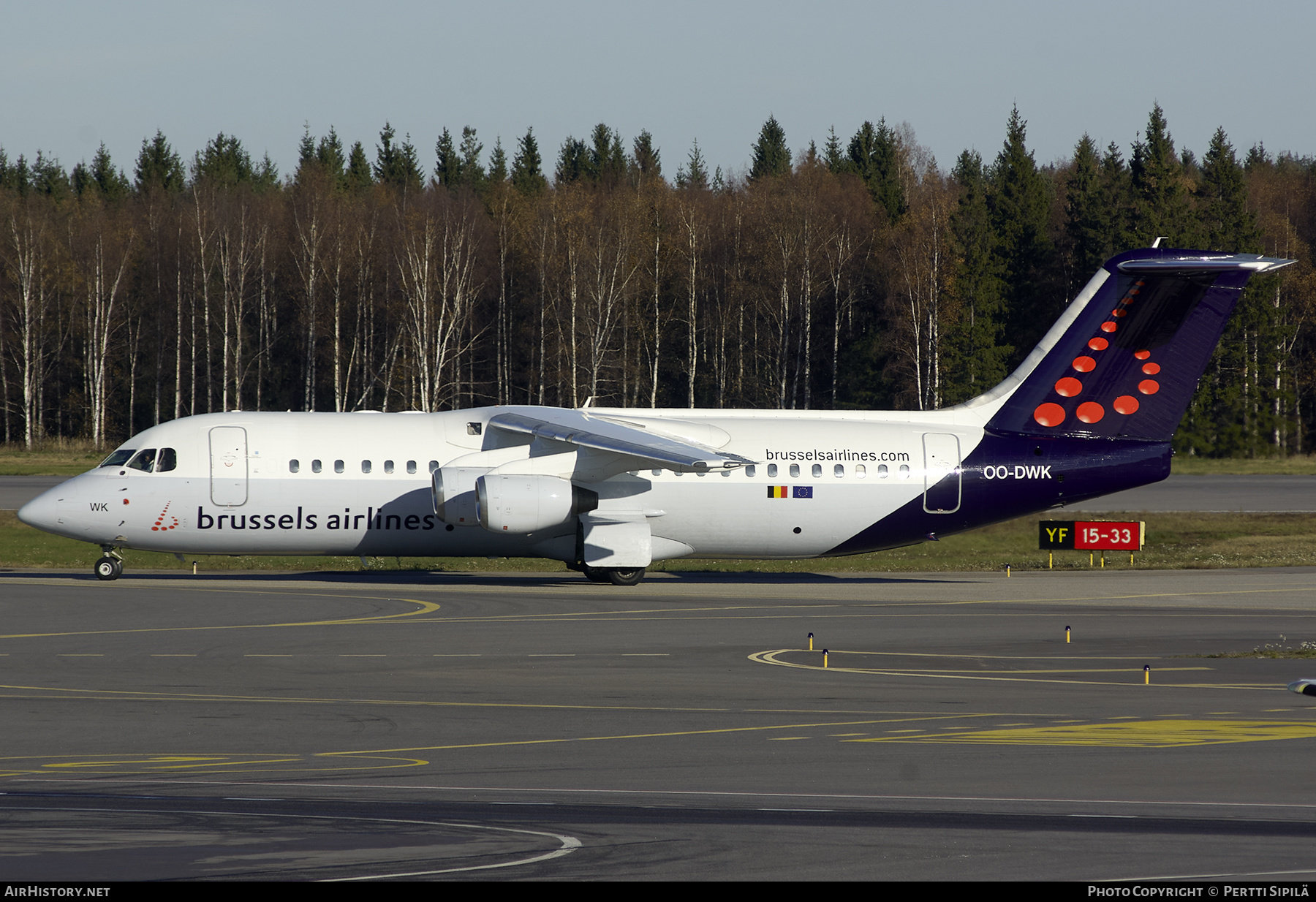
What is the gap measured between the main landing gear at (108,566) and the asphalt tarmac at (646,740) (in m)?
2.80

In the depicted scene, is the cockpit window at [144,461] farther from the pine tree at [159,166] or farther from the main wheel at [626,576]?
the pine tree at [159,166]

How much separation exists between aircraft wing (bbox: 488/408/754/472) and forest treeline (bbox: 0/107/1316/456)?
128ft

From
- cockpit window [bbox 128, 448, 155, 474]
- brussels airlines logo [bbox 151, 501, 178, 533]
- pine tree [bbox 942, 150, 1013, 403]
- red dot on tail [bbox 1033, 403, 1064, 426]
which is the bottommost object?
brussels airlines logo [bbox 151, 501, 178, 533]

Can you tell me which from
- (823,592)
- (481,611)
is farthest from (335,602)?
(823,592)

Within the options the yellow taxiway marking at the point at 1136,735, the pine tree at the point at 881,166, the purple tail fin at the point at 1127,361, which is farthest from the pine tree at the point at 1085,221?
the yellow taxiway marking at the point at 1136,735

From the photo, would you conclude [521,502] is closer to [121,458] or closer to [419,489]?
[419,489]

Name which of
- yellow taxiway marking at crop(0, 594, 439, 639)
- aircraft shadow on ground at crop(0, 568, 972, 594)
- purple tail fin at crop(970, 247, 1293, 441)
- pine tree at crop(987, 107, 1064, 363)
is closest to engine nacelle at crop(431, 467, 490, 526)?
aircraft shadow on ground at crop(0, 568, 972, 594)

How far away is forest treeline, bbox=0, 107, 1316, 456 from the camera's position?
7394cm

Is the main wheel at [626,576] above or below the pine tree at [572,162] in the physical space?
below

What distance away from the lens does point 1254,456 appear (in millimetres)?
73438

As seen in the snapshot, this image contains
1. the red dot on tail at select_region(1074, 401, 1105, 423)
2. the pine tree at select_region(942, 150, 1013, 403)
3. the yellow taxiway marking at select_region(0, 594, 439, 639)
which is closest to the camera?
the yellow taxiway marking at select_region(0, 594, 439, 639)

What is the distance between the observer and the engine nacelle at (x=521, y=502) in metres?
28.0

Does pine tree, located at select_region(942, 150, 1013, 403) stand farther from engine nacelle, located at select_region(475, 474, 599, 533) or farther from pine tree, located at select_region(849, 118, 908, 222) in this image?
engine nacelle, located at select_region(475, 474, 599, 533)

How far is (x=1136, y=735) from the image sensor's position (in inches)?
557
